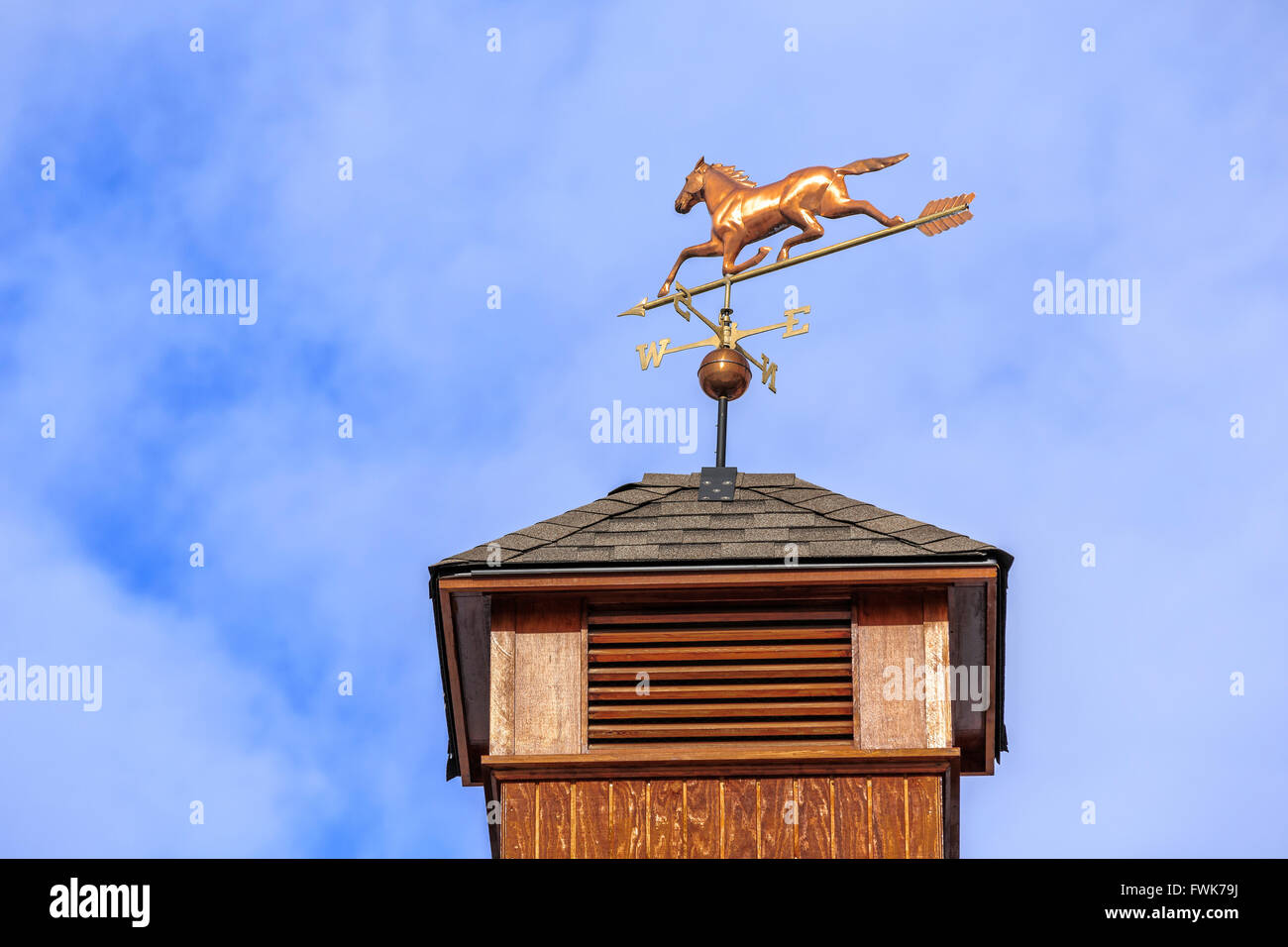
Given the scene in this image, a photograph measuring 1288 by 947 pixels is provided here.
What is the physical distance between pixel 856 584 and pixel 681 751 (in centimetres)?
140

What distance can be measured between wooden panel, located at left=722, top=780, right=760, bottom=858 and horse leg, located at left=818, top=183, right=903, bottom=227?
413 centimetres

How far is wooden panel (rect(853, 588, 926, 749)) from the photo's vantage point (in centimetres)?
1241

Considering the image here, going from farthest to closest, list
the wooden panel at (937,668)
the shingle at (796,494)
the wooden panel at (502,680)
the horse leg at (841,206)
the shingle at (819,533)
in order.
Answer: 1. the horse leg at (841,206)
2. the shingle at (796,494)
3. the shingle at (819,533)
4. the wooden panel at (502,680)
5. the wooden panel at (937,668)

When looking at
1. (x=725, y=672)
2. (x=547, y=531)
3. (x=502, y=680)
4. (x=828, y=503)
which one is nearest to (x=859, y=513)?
(x=828, y=503)

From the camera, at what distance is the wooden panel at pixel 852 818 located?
1198 centimetres

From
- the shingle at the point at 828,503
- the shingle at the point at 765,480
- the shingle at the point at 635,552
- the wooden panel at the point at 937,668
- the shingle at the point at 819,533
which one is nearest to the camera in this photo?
the wooden panel at the point at 937,668

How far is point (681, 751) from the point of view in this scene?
12.2m

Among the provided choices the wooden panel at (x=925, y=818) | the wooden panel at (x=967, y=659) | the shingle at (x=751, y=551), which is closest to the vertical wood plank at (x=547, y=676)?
the shingle at (x=751, y=551)

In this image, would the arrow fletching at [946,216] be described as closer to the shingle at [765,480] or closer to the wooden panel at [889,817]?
the shingle at [765,480]

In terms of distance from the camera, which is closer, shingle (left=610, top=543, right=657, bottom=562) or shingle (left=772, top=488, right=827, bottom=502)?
shingle (left=610, top=543, right=657, bottom=562)

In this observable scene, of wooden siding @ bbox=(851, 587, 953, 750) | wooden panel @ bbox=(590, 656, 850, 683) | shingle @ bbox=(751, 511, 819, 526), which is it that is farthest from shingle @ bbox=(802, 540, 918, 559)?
wooden panel @ bbox=(590, 656, 850, 683)

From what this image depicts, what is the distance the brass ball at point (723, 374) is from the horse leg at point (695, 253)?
1.97 feet

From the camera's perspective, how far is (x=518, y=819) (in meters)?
12.2

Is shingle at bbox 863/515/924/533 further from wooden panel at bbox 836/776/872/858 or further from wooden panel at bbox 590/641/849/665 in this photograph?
wooden panel at bbox 836/776/872/858
